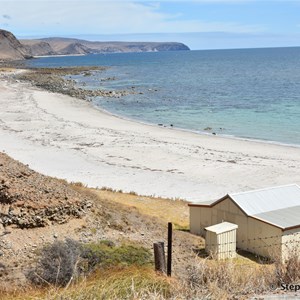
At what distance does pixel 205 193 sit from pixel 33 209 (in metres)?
10.4

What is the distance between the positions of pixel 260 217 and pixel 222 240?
128cm

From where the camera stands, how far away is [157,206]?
18.7m

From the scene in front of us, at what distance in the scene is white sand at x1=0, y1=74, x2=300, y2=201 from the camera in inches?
910

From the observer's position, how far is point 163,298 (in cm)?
693

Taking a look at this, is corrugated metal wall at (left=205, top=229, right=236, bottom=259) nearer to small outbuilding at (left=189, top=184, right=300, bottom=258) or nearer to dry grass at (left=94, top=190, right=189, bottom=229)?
small outbuilding at (left=189, top=184, right=300, bottom=258)

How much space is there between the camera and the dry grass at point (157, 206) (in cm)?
1722

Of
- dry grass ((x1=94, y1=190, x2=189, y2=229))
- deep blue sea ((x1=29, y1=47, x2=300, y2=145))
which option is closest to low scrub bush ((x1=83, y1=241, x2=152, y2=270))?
dry grass ((x1=94, y1=190, x2=189, y2=229))

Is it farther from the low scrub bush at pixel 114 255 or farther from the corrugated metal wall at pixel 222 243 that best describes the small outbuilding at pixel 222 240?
the low scrub bush at pixel 114 255

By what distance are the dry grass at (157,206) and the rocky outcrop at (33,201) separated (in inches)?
153

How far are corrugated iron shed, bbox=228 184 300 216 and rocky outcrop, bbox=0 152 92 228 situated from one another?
14.2 ft

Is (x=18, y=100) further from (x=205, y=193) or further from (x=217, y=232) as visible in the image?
(x=217, y=232)

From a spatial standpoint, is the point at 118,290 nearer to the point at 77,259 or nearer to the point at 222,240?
the point at 77,259

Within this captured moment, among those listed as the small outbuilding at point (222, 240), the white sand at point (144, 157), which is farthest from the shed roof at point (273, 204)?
the white sand at point (144, 157)

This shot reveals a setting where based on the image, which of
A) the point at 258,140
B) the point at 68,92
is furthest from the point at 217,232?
the point at 68,92
